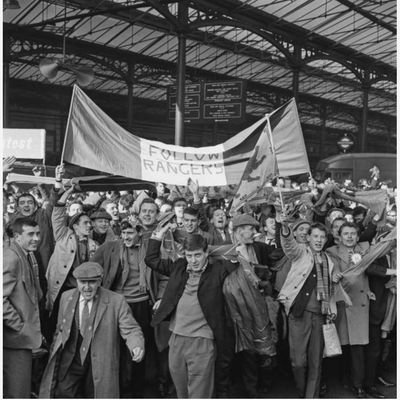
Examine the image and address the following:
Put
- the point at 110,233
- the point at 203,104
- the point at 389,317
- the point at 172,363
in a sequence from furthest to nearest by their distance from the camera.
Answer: the point at 203,104 < the point at 110,233 < the point at 389,317 < the point at 172,363

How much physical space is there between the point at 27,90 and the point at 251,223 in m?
24.5

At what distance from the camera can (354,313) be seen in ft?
17.5

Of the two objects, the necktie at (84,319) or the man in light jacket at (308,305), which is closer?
the necktie at (84,319)

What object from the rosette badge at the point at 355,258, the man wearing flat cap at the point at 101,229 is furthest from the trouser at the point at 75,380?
the rosette badge at the point at 355,258

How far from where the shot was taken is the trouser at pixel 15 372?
13.2 ft

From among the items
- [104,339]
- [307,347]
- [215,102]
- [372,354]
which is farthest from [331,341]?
[215,102]

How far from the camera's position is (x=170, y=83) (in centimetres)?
2991

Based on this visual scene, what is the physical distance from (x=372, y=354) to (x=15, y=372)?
3031mm

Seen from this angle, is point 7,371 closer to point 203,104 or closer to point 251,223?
point 251,223

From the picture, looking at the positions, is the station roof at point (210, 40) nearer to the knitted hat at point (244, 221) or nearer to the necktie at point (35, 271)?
the necktie at point (35, 271)

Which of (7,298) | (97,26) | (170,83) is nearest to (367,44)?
(170,83)

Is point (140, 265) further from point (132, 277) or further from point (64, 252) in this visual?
point (64, 252)

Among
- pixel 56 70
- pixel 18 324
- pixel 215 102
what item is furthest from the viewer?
pixel 215 102

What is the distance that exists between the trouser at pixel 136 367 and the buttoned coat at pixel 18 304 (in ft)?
2.68
